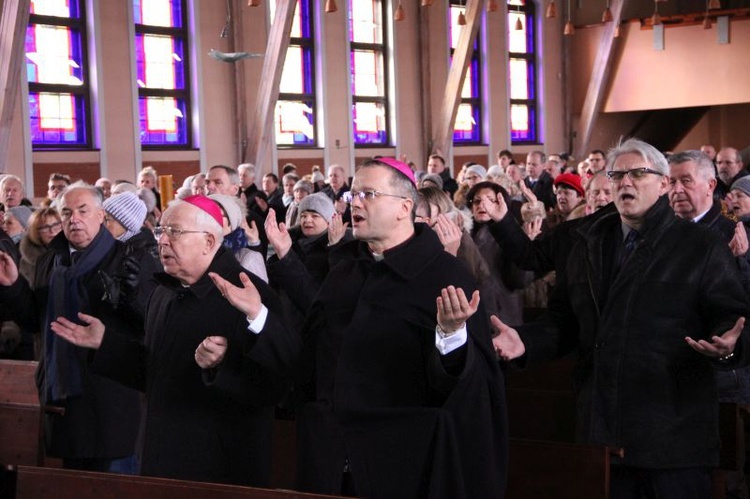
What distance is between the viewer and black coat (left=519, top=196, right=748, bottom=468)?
3523 mm

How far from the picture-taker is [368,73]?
18406 millimetres

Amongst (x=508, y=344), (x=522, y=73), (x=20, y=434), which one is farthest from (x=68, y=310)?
(x=522, y=73)

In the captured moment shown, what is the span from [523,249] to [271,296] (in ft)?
5.34

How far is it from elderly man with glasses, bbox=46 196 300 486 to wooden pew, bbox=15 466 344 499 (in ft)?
0.92

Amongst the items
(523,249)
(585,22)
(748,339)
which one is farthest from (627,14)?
(748,339)

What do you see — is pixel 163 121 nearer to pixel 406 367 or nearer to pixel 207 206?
pixel 207 206

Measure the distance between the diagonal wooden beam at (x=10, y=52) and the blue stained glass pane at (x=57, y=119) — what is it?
1.85m

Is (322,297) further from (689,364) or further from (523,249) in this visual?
(523,249)

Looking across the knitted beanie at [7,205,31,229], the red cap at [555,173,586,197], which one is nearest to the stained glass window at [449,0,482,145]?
the red cap at [555,173,586,197]

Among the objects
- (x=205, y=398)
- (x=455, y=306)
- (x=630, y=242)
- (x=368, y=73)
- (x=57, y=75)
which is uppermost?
(x=368, y=73)

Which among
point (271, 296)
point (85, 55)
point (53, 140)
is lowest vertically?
point (271, 296)

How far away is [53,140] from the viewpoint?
47.4 ft

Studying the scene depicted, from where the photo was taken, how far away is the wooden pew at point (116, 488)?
3182 millimetres

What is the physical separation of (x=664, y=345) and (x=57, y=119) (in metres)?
12.2
